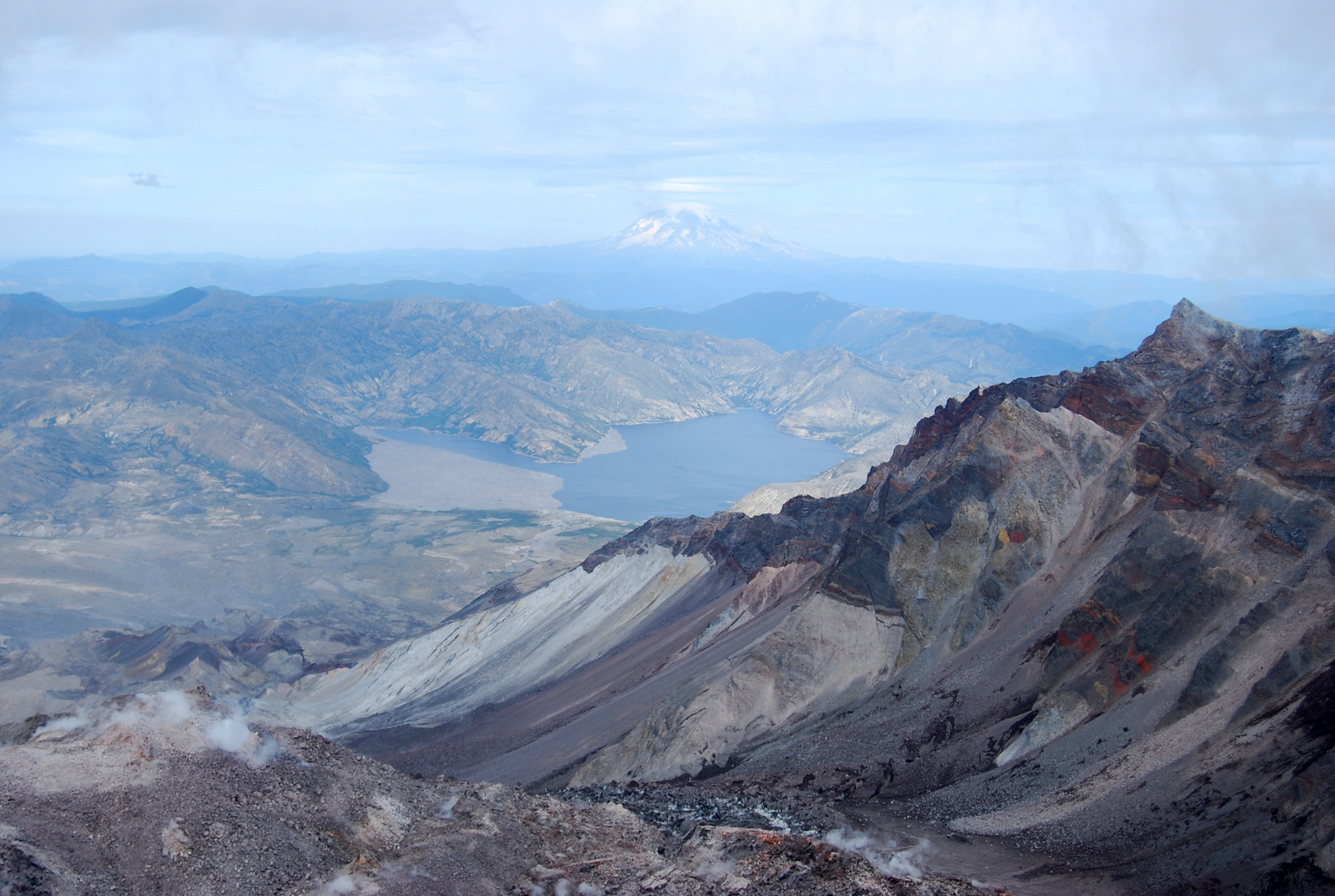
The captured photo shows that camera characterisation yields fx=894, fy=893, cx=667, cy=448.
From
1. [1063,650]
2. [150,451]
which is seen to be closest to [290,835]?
[1063,650]

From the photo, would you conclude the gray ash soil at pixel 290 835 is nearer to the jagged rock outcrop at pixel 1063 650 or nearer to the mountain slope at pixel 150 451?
the jagged rock outcrop at pixel 1063 650

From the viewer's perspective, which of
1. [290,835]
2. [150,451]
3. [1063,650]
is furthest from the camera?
[150,451]

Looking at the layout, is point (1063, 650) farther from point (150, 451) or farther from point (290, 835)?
point (150, 451)

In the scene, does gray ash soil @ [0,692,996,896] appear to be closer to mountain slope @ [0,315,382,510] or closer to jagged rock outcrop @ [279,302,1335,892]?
jagged rock outcrop @ [279,302,1335,892]

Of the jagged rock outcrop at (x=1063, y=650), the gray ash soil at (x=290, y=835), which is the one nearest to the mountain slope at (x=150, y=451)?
the jagged rock outcrop at (x=1063, y=650)

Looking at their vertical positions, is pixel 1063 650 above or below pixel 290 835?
above

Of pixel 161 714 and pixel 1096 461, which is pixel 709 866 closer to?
pixel 161 714

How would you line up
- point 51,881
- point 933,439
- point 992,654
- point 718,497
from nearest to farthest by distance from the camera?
point 51,881 → point 992,654 → point 933,439 → point 718,497

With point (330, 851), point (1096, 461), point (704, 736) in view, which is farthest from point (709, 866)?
point (1096, 461)
